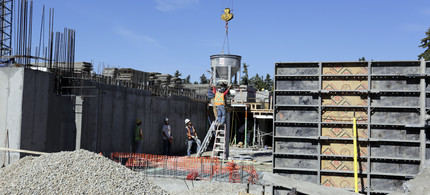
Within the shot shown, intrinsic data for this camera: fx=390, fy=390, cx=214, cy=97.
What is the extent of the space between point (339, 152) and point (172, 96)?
579 inches

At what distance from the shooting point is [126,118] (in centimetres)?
1784

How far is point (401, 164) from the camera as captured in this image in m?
8.48

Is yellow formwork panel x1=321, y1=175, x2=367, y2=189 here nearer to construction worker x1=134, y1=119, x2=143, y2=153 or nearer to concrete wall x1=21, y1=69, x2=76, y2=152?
concrete wall x1=21, y1=69, x2=76, y2=152

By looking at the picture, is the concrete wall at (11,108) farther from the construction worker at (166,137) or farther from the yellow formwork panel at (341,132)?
the yellow formwork panel at (341,132)

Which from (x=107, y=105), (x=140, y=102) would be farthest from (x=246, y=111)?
(x=107, y=105)

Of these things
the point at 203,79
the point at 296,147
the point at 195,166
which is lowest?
the point at 195,166

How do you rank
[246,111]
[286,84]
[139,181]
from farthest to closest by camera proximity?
[246,111], [139,181], [286,84]

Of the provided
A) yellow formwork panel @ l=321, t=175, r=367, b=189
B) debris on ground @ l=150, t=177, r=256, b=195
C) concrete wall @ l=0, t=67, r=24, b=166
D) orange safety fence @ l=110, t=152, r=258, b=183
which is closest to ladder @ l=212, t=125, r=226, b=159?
orange safety fence @ l=110, t=152, r=258, b=183

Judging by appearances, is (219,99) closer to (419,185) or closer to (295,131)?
(295,131)

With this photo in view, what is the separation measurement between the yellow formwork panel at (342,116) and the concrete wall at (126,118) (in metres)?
9.50

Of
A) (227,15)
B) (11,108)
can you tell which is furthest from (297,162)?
(227,15)

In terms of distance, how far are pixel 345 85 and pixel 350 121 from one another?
0.82m

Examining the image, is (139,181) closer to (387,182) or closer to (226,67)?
(387,182)

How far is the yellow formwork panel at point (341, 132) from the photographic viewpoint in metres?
8.68
